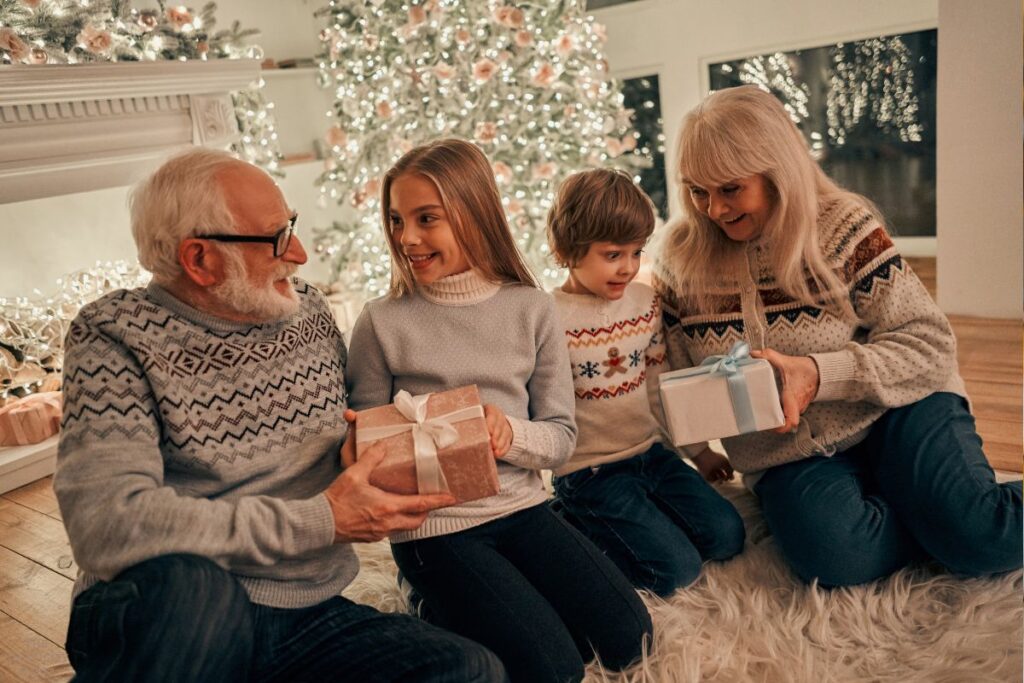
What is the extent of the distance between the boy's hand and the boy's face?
1.75 ft

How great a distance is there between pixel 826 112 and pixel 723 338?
302 centimetres

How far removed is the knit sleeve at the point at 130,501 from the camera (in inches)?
44.6

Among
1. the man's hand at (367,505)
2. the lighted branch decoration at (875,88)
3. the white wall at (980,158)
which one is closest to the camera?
the man's hand at (367,505)

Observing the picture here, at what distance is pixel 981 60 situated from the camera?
2.99 meters

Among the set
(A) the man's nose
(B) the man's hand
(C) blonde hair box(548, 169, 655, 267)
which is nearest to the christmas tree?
(C) blonde hair box(548, 169, 655, 267)

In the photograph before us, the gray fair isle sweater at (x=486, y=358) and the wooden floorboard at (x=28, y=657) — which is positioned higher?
the gray fair isle sweater at (x=486, y=358)

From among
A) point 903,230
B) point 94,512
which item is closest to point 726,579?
point 94,512

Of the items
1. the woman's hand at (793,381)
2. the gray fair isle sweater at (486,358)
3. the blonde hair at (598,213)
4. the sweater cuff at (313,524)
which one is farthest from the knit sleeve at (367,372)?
the woman's hand at (793,381)

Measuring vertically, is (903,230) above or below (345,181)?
below

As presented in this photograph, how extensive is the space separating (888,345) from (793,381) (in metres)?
0.22

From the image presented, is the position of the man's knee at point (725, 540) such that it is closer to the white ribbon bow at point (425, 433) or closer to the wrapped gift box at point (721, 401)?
the wrapped gift box at point (721, 401)

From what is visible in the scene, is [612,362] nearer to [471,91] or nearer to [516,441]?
[516,441]

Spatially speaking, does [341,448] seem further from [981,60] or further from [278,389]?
[981,60]

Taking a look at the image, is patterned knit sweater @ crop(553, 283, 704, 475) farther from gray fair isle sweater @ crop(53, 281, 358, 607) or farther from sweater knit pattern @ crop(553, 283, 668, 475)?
gray fair isle sweater @ crop(53, 281, 358, 607)
